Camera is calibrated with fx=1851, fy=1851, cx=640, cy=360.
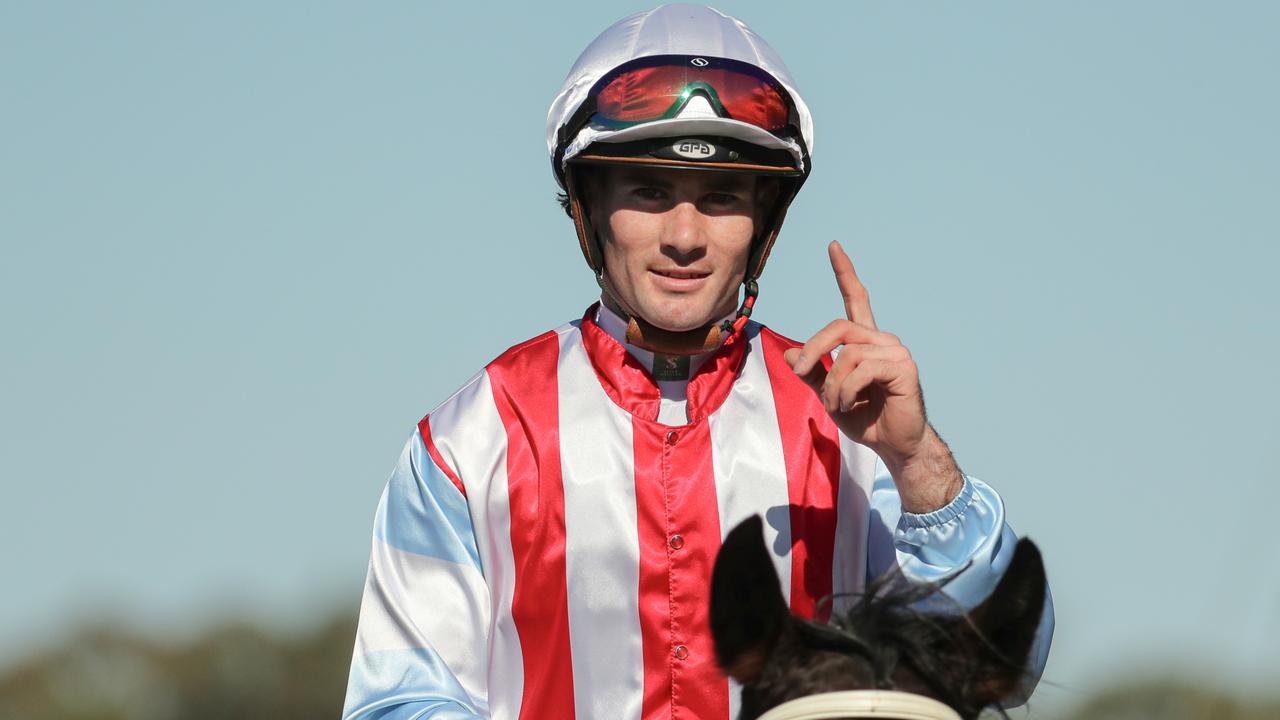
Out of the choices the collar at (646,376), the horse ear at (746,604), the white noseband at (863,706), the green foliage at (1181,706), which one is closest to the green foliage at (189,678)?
the green foliage at (1181,706)

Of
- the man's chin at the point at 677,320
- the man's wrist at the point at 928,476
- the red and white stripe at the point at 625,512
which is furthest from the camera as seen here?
the man's chin at the point at 677,320

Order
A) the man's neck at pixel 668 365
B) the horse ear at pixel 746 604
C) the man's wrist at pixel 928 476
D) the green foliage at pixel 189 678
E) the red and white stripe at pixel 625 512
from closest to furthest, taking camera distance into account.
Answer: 1. the horse ear at pixel 746 604
2. the man's wrist at pixel 928 476
3. the red and white stripe at pixel 625 512
4. the man's neck at pixel 668 365
5. the green foliage at pixel 189 678

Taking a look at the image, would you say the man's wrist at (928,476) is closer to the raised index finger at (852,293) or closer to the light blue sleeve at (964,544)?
the light blue sleeve at (964,544)

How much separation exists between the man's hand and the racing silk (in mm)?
77

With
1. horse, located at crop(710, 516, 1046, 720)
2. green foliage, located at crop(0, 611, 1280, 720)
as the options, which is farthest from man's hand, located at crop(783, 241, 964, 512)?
green foliage, located at crop(0, 611, 1280, 720)

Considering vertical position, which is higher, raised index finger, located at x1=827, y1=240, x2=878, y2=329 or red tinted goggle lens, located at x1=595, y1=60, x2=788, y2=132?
red tinted goggle lens, located at x1=595, y1=60, x2=788, y2=132

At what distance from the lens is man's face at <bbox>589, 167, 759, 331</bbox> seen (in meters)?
3.93

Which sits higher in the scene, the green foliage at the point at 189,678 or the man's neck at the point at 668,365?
the man's neck at the point at 668,365

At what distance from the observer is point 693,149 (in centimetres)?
388

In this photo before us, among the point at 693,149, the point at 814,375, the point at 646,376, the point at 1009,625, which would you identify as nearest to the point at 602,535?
the point at 646,376

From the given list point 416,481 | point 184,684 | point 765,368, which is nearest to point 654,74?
point 765,368

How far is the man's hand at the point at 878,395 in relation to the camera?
3.58 m

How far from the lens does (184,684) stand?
2070 cm

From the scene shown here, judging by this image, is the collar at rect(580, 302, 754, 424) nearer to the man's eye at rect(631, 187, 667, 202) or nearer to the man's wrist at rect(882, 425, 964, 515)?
the man's eye at rect(631, 187, 667, 202)
